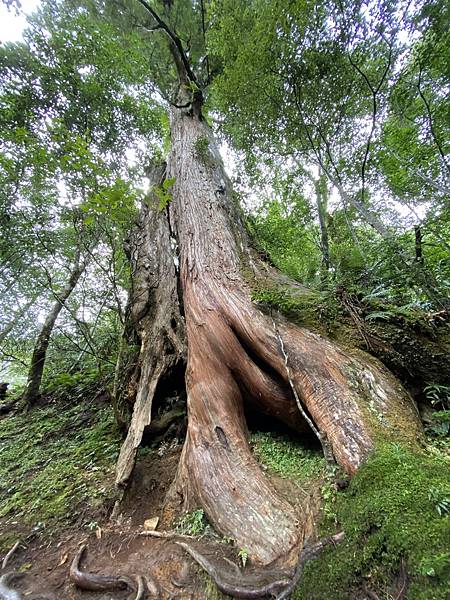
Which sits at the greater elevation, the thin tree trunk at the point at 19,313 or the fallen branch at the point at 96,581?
the thin tree trunk at the point at 19,313

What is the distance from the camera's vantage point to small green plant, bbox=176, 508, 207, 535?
76.5 inches

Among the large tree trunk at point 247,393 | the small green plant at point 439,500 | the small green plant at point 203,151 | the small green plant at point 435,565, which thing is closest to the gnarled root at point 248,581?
the large tree trunk at point 247,393

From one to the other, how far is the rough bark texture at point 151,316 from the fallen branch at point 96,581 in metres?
0.66

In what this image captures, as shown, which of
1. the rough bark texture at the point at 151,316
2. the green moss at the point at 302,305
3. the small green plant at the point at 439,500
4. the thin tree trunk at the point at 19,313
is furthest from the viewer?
the thin tree trunk at the point at 19,313

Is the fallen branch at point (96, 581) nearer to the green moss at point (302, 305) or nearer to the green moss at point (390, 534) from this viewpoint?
the green moss at point (390, 534)

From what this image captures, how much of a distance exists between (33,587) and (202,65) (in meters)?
9.74

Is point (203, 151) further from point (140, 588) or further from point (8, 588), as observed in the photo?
point (8, 588)

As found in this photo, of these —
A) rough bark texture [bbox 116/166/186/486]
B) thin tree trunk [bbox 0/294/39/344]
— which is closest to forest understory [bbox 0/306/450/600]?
rough bark texture [bbox 116/166/186/486]

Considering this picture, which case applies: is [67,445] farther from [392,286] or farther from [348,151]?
[348,151]

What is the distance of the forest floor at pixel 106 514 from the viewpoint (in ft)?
5.59

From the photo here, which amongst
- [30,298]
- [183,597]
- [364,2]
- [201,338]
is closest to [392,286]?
[201,338]

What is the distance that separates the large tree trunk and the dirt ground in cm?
20

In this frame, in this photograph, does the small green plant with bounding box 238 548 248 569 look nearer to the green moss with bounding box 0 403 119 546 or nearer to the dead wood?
the dead wood

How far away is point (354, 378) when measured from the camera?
1.97 m
